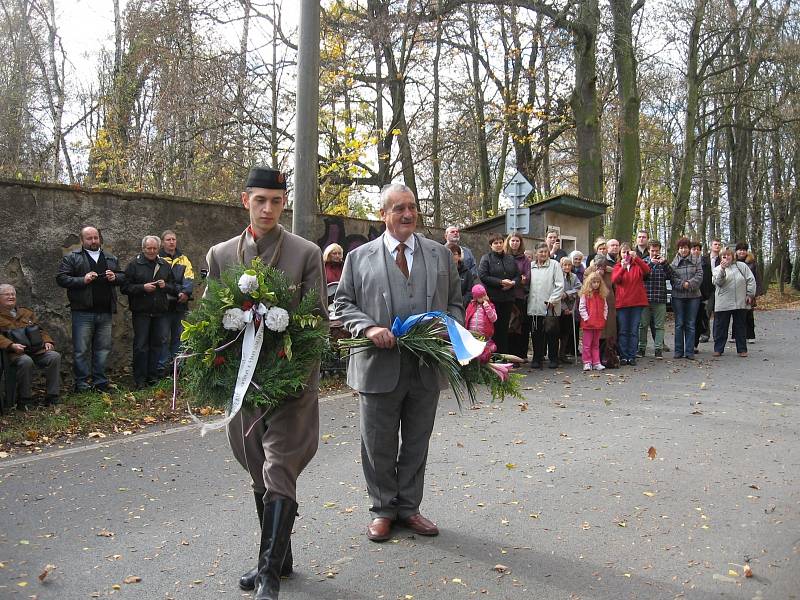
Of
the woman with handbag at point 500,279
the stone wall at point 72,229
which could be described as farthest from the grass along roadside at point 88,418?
the woman with handbag at point 500,279

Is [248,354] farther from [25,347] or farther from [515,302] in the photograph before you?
[515,302]

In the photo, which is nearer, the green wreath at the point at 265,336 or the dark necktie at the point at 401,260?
the green wreath at the point at 265,336

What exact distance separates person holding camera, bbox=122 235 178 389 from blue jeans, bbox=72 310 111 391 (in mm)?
424

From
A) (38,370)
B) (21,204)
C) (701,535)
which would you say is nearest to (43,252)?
(21,204)

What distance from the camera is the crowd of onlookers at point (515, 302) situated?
938 cm

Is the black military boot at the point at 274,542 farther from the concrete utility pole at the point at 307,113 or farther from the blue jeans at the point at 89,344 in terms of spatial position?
the blue jeans at the point at 89,344

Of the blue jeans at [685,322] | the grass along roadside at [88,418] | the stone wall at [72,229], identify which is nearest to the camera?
the grass along roadside at [88,418]

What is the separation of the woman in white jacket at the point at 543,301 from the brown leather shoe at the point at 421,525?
7.97 meters

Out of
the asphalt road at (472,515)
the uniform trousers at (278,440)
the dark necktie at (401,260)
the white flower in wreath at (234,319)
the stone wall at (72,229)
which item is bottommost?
the asphalt road at (472,515)

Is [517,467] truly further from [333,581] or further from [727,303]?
[727,303]

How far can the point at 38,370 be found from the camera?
365 inches

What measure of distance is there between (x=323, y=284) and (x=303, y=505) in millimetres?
1997

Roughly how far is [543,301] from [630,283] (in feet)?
5.41

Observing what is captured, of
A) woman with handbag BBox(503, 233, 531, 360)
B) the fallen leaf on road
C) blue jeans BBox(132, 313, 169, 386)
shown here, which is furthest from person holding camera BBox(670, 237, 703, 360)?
the fallen leaf on road
